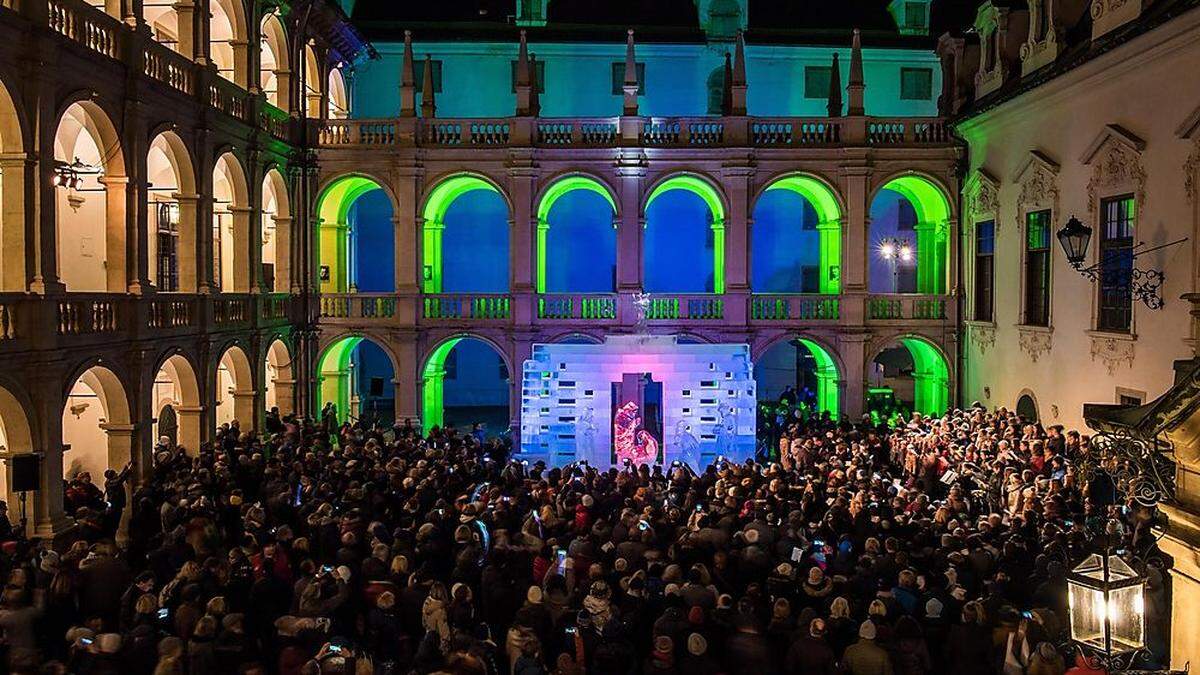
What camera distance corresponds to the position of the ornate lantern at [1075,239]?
1994cm

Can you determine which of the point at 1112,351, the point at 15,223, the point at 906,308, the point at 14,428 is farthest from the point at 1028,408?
the point at 15,223

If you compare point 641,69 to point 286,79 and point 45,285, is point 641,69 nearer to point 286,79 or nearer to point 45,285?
point 286,79

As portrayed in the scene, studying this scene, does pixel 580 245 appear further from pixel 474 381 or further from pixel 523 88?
pixel 523 88

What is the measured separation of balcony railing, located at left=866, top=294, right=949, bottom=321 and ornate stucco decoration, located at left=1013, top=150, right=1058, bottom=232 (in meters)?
4.73

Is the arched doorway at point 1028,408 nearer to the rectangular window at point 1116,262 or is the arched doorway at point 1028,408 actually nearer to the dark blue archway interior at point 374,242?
the rectangular window at point 1116,262

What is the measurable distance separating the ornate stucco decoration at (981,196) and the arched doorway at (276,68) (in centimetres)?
1983

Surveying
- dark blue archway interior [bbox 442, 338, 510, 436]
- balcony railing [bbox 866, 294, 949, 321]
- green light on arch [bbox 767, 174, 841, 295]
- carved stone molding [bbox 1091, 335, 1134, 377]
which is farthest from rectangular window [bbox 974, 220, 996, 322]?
dark blue archway interior [bbox 442, 338, 510, 436]

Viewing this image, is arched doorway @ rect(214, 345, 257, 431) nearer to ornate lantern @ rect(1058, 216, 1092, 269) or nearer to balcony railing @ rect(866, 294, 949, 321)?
balcony railing @ rect(866, 294, 949, 321)

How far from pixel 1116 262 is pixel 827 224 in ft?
36.7

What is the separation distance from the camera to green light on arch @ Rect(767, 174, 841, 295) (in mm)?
30234

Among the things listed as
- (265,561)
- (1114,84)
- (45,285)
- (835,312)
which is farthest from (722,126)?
(265,561)

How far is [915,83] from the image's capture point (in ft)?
121

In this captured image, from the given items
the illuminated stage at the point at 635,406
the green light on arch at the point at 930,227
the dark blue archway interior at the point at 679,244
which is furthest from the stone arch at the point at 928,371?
the dark blue archway interior at the point at 679,244

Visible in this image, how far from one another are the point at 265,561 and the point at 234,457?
875cm
